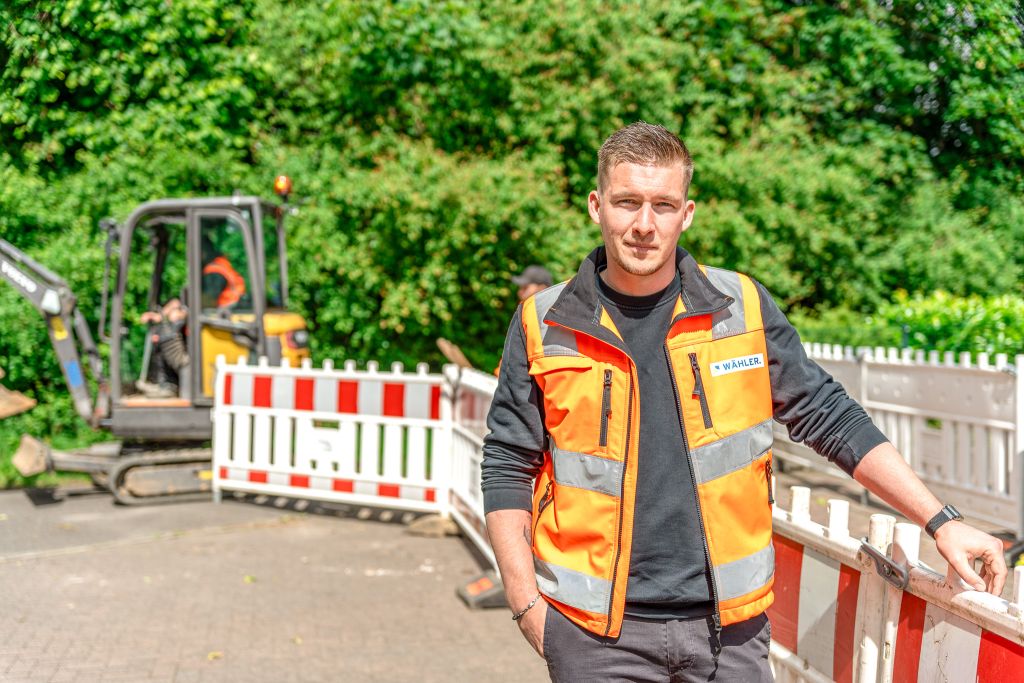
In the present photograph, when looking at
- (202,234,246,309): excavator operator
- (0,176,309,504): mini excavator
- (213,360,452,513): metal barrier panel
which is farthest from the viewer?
(202,234,246,309): excavator operator

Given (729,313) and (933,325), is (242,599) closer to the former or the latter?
(729,313)

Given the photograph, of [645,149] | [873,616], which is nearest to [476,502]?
Answer: [873,616]

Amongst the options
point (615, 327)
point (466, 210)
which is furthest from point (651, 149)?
point (466, 210)

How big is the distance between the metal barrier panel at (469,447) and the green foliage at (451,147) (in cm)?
352

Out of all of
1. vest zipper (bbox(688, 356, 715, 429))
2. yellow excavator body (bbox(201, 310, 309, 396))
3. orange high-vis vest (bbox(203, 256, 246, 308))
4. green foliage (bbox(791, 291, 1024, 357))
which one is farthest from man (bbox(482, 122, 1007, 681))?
orange high-vis vest (bbox(203, 256, 246, 308))

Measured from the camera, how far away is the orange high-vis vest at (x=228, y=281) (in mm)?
9977

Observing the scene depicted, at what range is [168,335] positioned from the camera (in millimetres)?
10164

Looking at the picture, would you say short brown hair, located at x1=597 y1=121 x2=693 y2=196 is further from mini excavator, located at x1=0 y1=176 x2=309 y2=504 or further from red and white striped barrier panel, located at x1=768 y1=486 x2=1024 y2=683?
mini excavator, located at x1=0 y1=176 x2=309 y2=504

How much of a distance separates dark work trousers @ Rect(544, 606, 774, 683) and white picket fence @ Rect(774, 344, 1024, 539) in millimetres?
5568

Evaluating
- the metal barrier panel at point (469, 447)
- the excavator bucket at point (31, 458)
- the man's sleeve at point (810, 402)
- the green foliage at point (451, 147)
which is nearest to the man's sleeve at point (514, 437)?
the man's sleeve at point (810, 402)

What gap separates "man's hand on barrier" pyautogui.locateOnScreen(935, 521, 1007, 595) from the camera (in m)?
2.18

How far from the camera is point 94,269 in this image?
11.7 m

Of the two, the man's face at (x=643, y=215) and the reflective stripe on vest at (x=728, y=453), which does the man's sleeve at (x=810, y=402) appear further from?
the man's face at (x=643, y=215)

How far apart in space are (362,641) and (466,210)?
637cm
